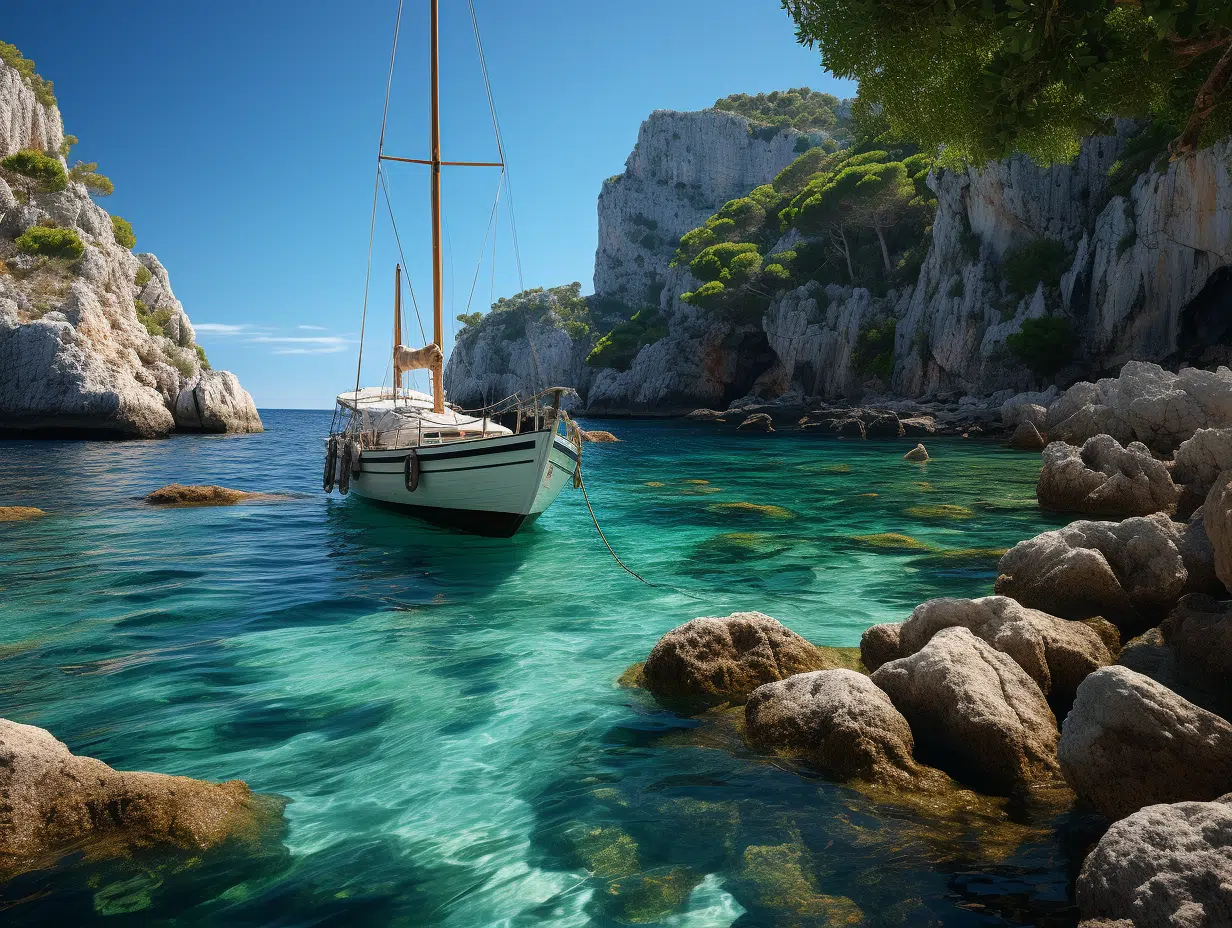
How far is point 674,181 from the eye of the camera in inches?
4427

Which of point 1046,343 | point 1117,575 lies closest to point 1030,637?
point 1117,575

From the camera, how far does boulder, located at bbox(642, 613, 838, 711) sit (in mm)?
6348

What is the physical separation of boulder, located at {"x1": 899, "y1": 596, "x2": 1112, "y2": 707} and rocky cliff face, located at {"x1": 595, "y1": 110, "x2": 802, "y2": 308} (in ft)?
350

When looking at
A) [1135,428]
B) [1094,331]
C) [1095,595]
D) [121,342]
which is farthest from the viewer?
[121,342]

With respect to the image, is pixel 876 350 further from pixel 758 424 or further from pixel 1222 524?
pixel 1222 524

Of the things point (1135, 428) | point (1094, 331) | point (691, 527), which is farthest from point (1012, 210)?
point (691, 527)

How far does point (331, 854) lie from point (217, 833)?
68 centimetres

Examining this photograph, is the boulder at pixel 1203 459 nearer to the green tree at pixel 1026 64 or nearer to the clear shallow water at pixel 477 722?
the clear shallow water at pixel 477 722

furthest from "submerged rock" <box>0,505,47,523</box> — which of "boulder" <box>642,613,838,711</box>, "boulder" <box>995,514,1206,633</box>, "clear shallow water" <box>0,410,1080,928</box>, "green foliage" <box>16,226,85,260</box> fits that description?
"green foliage" <box>16,226,85,260</box>

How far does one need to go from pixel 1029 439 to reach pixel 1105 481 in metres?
17.7

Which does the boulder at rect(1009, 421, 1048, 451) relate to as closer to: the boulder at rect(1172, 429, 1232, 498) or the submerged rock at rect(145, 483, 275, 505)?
the boulder at rect(1172, 429, 1232, 498)

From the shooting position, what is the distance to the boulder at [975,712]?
470 cm

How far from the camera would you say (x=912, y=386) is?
52.3 meters

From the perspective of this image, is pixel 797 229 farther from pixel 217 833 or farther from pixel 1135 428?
pixel 217 833
